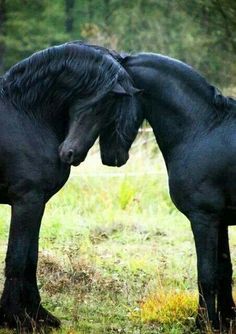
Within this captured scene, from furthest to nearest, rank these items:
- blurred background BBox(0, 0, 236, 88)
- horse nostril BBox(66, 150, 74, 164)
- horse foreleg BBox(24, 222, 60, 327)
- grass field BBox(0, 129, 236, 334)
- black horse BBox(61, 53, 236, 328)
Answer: blurred background BBox(0, 0, 236, 88) → grass field BBox(0, 129, 236, 334) → horse foreleg BBox(24, 222, 60, 327) → black horse BBox(61, 53, 236, 328) → horse nostril BBox(66, 150, 74, 164)

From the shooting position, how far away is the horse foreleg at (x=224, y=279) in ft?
15.0

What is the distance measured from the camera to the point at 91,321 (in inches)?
196

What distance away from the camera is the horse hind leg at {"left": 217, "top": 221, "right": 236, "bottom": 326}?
4.56 metres

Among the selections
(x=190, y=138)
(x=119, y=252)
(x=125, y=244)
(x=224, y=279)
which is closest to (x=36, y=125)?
(x=190, y=138)

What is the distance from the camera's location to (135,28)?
22688 millimetres

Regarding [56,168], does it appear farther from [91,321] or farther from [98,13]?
[98,13]

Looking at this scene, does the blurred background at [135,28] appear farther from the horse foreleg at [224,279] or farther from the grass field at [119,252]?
the horse foreleg at [224,279]

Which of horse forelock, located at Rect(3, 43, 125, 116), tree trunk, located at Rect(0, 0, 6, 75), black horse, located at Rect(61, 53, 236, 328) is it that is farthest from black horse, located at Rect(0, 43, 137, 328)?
tree trunk, located at Rect(0, 0, 6, 75)

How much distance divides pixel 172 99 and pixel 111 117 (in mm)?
440

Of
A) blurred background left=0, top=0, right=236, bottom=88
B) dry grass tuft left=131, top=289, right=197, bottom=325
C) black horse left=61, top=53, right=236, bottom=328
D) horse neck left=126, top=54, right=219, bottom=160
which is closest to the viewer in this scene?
black horse left=61, top=53, right=236, bottom=328

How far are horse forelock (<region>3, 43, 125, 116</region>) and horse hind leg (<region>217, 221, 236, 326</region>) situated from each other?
1.29 m

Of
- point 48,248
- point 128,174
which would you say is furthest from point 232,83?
point 48,248

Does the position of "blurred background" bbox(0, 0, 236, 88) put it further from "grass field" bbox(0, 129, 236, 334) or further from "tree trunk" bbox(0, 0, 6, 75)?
"grass field" bbox(0, 129, 236, 334)

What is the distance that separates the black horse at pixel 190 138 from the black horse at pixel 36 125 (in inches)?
6.7
